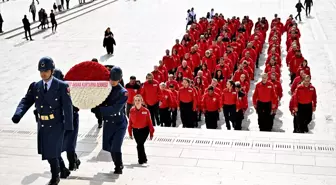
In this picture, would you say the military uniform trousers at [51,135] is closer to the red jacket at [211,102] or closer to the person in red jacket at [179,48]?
the red jacket at [211,102]

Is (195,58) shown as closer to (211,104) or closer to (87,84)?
(211,104)

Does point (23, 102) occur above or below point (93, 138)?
above

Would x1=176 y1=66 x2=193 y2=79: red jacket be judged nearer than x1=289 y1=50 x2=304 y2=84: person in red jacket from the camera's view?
Yes

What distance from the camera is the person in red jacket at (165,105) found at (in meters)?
12.3

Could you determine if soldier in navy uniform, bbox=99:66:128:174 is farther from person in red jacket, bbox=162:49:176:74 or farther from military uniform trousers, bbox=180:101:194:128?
person in red jacket, bbox=162:49:176:74

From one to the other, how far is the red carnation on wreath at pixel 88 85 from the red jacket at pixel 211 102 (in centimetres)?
482

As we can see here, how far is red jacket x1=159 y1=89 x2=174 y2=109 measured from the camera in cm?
1226

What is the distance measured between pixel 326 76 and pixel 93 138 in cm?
980

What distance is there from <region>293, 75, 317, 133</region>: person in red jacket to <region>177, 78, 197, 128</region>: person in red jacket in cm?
245

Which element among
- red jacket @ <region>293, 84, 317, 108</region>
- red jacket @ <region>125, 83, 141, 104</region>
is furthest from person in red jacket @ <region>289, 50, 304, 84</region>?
red jacket @ <region>125, 83, 141, 104</region>

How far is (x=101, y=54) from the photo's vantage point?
2252 cm

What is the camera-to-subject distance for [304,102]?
11.6 meters

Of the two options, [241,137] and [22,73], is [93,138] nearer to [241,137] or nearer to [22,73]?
[241,137]

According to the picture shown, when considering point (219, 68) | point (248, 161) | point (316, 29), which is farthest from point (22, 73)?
point (316, 29)
